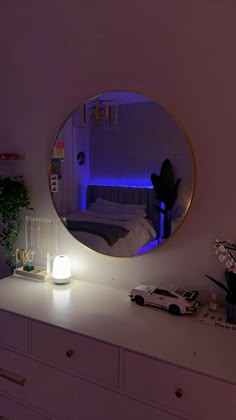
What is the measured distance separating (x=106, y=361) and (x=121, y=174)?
2.66ft

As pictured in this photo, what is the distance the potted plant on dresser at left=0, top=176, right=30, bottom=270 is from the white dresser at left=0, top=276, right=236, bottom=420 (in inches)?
15.8

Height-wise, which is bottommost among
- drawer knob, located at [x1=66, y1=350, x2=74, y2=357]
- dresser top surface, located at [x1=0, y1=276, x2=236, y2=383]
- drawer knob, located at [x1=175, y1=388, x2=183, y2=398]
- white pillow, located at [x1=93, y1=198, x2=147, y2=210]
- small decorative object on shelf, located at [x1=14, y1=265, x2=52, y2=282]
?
drawer knob, located at [x1=175, y1=388, x2=183, y2=398]

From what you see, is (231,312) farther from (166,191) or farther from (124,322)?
(166,191)

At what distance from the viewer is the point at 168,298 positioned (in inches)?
57.7

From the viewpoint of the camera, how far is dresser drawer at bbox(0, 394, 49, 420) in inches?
56.8

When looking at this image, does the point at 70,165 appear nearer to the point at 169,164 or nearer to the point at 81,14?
the point at 169,164

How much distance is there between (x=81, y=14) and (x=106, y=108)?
475 mm

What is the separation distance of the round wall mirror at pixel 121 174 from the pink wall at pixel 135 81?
0.17 ft

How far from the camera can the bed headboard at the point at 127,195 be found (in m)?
1.59

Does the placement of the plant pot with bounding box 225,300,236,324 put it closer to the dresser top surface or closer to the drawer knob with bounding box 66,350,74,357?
the dresser top surface

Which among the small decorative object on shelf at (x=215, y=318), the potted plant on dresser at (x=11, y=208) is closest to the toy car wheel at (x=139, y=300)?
Answer: the small decorative object on shelf at (x=215, y=318)

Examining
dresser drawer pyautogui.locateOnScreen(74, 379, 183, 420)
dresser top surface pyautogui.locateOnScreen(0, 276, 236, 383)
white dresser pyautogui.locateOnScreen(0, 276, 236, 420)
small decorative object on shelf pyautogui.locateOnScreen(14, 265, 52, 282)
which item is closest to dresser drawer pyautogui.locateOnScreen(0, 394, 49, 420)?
white dresser pyautogui.locateOnScreen(0, 276, 236, 420)

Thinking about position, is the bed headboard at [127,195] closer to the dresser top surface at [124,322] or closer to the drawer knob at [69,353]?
the dresser top surface at [124,322]

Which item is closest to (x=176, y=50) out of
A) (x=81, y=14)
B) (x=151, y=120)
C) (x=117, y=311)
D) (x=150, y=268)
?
(x=151, y=120)
